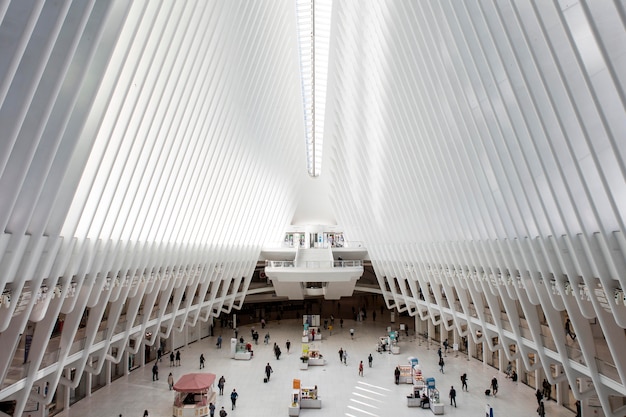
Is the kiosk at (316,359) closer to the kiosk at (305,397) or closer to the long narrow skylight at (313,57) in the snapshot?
the kiosk at (305,397)

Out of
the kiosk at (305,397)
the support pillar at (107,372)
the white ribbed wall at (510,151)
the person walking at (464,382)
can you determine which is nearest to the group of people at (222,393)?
the kiosk at (305,397)

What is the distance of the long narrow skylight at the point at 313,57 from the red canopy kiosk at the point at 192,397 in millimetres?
15481

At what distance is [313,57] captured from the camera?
70.3 feet

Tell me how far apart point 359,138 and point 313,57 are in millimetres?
5227

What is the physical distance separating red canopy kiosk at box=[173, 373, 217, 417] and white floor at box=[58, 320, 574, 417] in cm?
75

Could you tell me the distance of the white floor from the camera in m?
16.6

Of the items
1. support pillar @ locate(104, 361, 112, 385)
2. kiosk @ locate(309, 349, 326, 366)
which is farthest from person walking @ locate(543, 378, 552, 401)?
support pillar @ locate(104, 361, 112, 385)

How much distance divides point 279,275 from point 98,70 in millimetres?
23966

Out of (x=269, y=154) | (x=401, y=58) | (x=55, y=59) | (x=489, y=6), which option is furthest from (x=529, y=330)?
(x=55, y=59)

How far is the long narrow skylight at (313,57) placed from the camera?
18.7 meters

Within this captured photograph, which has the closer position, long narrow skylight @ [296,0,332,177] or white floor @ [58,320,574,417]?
white floor @ [58,320,574,417]

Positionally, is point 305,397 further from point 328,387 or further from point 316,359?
point 316,359

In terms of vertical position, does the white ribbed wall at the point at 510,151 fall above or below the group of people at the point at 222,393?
above

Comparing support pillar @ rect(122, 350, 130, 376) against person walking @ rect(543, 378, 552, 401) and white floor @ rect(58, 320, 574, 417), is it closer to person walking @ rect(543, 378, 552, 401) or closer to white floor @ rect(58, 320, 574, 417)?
white floor @ rect(58, 320, 574, 417)
